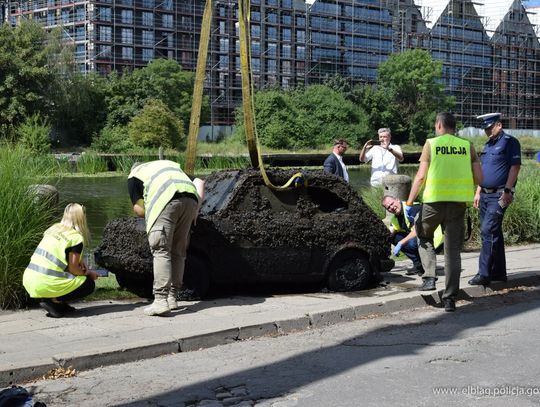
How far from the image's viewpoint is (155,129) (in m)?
65.1

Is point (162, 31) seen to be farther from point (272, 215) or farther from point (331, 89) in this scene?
point (272, 215)

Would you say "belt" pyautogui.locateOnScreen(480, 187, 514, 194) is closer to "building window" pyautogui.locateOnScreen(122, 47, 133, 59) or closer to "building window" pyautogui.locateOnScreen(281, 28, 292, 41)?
"building window" pyautogui.locateOnScreen(122, 47, 133, 59)

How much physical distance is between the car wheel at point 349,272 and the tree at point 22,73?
5479 cm

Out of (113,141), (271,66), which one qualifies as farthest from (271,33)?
(113,141)

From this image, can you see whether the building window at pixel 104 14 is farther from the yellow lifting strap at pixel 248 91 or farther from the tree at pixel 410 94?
the yellow lifting strap at pixel 248 91

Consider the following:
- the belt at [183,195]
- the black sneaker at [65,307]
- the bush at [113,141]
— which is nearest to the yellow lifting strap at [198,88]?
the belt at [183,195]

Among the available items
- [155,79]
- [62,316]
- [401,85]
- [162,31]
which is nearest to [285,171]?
[62,316]

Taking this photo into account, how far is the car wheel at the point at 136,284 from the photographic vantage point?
9.24 meters

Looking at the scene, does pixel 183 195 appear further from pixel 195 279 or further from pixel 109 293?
pixel 109 293

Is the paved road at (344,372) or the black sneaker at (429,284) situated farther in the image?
the black sneaker at (429,284)

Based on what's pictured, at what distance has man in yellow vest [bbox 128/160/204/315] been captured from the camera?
26.5ft

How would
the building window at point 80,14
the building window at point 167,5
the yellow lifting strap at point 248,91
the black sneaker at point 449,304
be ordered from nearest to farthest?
1. the black sneaker at point 449,304
2. the yellow lifting strap at point 248,91
3. the building window at point 80,14
4. the building window at point 167,5

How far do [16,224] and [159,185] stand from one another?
1.71 m

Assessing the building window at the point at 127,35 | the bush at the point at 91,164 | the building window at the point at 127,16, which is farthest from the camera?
the building window at the point at 127,35
